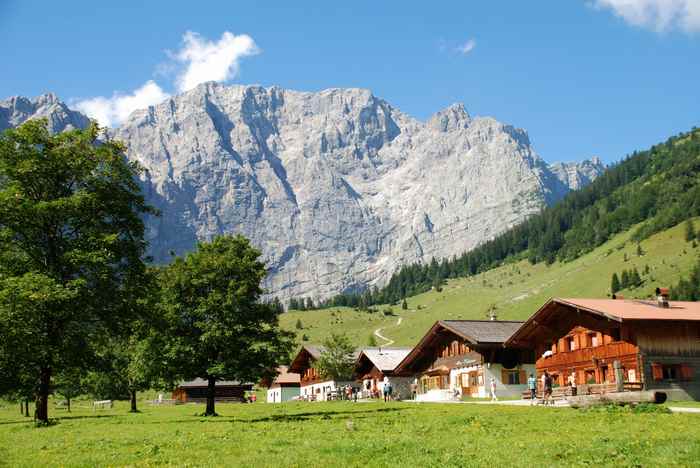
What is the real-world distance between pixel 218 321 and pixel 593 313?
29.0 meters

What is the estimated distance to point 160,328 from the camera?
124 ft

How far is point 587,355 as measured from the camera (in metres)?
55.6

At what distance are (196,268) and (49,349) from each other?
1253cm

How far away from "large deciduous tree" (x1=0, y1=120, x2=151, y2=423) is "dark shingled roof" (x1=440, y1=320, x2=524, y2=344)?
40.0 meters

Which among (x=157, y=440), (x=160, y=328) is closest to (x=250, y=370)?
(x=160, y=328)

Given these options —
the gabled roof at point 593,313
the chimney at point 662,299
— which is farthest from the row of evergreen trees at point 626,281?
the chimney at point 662,299

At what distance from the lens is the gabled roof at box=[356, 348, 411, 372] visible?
87231 mm

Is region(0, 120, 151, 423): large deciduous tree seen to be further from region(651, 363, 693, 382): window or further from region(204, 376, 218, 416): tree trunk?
region(651, 363, 693, 382): window

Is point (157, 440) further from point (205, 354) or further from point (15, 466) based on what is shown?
point (205, 354)

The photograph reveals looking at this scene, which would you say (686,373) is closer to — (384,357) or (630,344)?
(630,344)

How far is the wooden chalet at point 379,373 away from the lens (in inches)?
3332

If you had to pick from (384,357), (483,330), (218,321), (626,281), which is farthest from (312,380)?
(626,281)

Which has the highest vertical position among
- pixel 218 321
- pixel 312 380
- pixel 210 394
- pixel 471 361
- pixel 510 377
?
pixel 218 321

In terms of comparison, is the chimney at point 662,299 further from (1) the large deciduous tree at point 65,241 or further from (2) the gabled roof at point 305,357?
(2) the gabled roof at point 305,357
